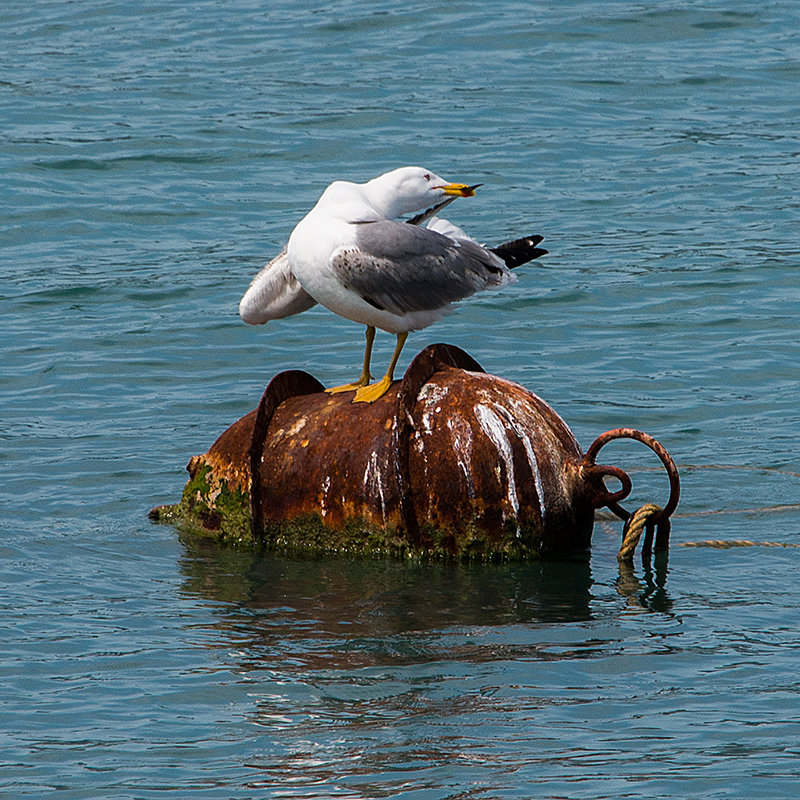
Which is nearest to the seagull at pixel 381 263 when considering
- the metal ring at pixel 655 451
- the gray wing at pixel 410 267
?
the gray wing at pixel 410 267

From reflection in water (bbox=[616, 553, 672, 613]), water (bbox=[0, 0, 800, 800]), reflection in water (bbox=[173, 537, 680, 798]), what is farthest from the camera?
reflection in water (bbox=[616, 553, 672, 613])

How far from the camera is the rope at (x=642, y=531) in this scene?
806 cm

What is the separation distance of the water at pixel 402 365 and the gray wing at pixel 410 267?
1.37 meters

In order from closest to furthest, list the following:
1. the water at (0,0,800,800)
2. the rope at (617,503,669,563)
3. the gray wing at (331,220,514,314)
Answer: the water at (0,0,800,800), the gray wing at (331,220,514,314), the rope at (617,503,669,563)

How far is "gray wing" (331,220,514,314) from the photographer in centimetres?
793

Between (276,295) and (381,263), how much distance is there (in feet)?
3.07

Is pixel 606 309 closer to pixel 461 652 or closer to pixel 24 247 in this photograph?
pixel 24 247

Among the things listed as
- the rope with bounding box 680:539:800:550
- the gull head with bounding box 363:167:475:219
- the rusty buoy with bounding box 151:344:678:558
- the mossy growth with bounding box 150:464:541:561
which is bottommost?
the rope with bounding box 680:539:800:550

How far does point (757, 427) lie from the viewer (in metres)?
10.7

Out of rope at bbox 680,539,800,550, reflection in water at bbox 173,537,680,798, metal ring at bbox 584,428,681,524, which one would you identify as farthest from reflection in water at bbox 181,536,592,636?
rope at bbox 680,539,800,550

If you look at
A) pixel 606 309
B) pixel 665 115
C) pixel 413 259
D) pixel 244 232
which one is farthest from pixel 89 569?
pixel 665 115

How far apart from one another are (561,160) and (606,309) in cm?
465

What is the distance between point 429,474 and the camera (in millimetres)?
7863

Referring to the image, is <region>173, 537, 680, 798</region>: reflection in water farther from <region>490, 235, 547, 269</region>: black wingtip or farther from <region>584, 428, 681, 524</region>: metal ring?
<region>490, 235, 547, 269</region>: black wingtip
